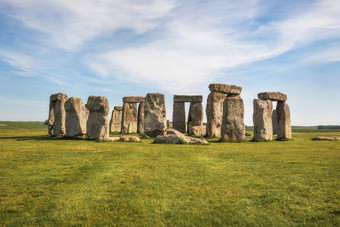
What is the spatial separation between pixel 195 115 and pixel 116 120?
895 cm

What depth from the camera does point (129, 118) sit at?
25.4m

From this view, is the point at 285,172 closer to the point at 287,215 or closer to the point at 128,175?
the point at 287,215

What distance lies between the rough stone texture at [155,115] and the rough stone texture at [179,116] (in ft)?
25.5

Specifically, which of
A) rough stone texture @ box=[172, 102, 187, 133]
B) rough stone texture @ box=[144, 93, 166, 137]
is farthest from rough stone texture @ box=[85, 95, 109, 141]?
rough stone texture @ box=[172, 102, 187, 133]

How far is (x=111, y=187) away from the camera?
4.90 meters

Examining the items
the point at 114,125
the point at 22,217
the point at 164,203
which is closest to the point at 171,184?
the point at 164,203

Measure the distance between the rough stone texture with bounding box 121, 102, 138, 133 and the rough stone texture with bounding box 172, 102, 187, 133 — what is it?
13.1 ft

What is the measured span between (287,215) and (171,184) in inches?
86.1

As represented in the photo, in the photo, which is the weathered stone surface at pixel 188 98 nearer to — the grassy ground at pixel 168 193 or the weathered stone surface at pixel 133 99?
the weathered stone surface at pixel 133 99

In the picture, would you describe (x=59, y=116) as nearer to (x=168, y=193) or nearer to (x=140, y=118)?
(x=140, y=118)

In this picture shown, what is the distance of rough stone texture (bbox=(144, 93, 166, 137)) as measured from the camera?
676 inches

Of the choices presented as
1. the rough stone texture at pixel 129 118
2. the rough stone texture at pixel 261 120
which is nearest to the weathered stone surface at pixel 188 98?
the rough stone texture at pixel 129 118

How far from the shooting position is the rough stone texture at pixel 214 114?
19.5 m

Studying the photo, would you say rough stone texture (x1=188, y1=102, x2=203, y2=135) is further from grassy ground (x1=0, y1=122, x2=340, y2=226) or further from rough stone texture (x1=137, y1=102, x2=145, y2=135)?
grassy ground (x1=0, y1=122, x2=340, y2=226)
